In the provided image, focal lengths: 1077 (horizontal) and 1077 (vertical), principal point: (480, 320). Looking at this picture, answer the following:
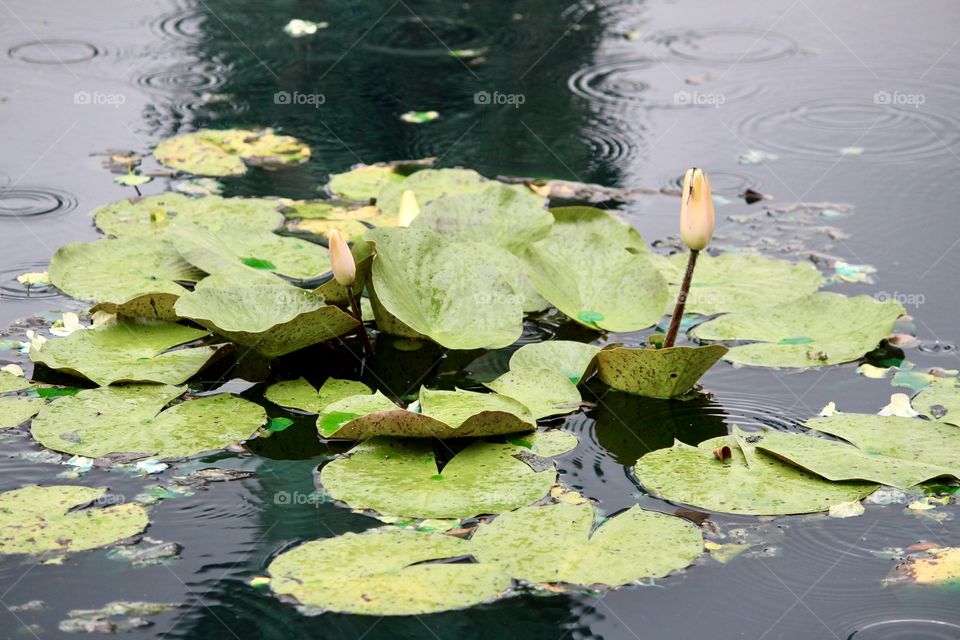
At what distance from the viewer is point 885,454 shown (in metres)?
2.34

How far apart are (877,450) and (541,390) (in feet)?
2.52

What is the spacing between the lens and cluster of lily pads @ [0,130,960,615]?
205cm

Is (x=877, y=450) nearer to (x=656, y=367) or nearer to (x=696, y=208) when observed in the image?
(x=656, y=367)

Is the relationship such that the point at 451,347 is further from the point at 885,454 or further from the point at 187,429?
the point at 885,454

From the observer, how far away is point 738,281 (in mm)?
3158

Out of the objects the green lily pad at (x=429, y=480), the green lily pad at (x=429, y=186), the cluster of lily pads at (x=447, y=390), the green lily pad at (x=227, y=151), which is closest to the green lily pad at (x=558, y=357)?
the cluster of lily pads at (x=447, y=390)

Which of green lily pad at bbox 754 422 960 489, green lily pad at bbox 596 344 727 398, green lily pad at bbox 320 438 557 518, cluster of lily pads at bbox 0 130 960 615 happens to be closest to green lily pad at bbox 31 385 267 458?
cluster of lily pads at bbox 0 130 960 615

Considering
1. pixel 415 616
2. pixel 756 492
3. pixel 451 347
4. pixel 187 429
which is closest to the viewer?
pixel 415 616

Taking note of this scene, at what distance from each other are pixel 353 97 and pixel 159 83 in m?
0.88

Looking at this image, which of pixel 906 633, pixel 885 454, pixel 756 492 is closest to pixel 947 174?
pixel 885 454

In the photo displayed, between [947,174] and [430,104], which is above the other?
[430,104]

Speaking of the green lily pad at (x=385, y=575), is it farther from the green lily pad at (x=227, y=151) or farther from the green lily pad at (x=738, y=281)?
the green lily pad at (x=227, y=151)

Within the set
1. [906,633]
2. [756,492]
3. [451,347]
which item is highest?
[451,347]

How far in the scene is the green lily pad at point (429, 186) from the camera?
12.0 ft
